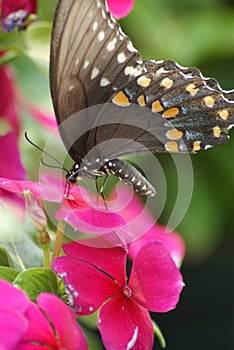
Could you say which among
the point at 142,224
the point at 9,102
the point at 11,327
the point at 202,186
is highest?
the point at 11,327

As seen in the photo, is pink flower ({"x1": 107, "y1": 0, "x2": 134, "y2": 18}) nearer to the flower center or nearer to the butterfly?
the butterfly

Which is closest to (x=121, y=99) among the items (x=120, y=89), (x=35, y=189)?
(x=120, y=89)


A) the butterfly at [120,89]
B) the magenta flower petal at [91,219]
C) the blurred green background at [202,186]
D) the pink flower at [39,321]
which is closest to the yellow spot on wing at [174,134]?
the butterfly at [120,89]

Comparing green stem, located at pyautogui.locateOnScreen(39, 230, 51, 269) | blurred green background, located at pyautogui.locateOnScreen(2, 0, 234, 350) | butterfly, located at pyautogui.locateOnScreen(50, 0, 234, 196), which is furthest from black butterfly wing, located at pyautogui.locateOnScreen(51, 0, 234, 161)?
blurred green background, located at pyautogui.locateOnScreen(2, 0, 234, 350)

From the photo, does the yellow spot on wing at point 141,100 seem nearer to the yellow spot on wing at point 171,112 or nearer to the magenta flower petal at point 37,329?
the yellow spot on wing at point 171,112

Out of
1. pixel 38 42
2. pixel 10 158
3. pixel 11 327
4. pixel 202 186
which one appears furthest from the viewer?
pixel 202 186

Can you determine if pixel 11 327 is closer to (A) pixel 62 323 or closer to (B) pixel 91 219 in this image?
(A) pixel 62 323
